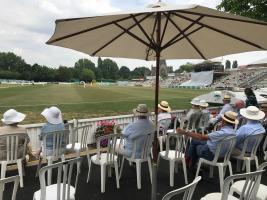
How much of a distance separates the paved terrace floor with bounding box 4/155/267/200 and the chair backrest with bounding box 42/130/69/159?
0.48 m

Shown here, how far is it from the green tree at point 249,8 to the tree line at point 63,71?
86.3 meters

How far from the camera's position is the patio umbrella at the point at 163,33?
3.20m

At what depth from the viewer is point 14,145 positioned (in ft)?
14.6

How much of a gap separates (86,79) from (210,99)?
95.3 meters

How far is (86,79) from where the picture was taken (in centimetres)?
11356

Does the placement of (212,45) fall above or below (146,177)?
above

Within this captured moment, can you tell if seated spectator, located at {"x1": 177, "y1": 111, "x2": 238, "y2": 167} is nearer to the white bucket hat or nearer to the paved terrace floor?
the paved terrace floor

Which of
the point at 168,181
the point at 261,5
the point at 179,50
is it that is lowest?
the point at 168,181

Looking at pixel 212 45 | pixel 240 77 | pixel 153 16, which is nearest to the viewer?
pixel 153 16

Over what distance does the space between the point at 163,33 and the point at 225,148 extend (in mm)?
1868

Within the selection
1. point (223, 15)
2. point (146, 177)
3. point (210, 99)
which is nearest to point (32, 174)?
point (146, 177)

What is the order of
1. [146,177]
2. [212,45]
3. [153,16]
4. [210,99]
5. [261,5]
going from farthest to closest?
1. [210,99]
2. [261,5]
3. [146,177]
4. [212,45]
5. [153,16]

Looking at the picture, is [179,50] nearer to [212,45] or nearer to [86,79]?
[212,45]

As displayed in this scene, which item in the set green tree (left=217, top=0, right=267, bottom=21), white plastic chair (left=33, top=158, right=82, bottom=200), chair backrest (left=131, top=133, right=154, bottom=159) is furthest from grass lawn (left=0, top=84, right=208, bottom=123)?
white plastic chair (left=33, top=158, right=82, bottom=200)
